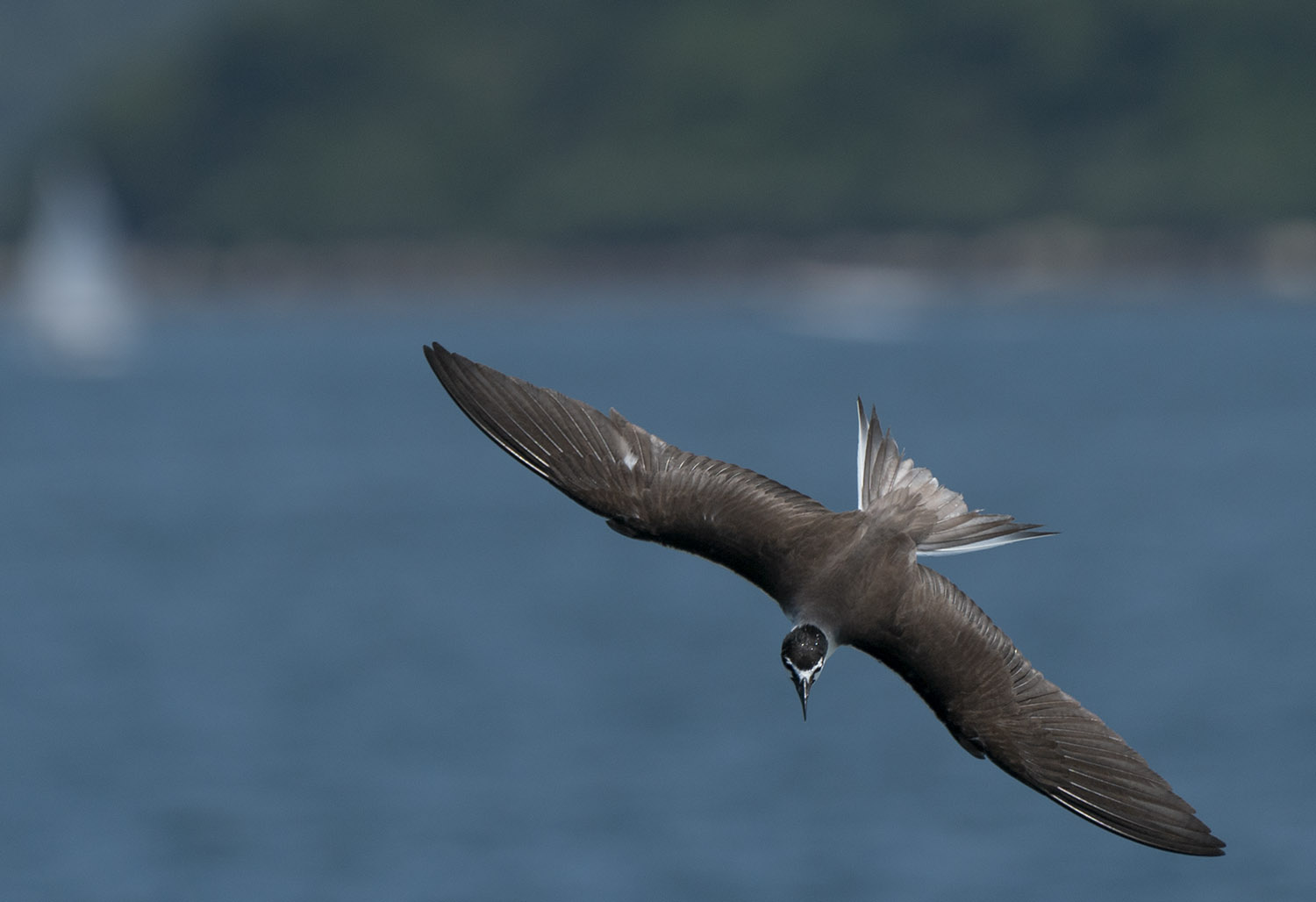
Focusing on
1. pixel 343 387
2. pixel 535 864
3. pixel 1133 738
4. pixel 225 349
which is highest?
pixel 225 349

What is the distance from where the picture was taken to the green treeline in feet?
538

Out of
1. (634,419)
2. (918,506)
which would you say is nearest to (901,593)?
(918,506)

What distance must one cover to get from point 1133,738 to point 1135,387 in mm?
76595

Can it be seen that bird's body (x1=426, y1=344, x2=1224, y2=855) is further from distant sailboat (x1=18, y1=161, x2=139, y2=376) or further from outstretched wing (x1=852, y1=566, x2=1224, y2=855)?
distant sailboat (x1=18, y1=161, x2=139, y2=376)

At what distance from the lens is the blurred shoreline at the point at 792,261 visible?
16400cm

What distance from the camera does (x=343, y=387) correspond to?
122 metres

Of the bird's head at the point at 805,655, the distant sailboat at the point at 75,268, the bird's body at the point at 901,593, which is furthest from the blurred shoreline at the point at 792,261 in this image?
the bird's head at the point at 805,655

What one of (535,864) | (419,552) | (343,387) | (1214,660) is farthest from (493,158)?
(535,864)

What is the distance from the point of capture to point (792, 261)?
172 metres

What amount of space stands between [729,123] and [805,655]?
553ft

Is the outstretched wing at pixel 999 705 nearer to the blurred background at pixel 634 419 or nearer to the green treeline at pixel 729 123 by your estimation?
the blurred background at pixel 634 419

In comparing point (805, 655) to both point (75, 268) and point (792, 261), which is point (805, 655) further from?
point (792, 261)

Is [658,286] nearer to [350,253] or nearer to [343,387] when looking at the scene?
[350,253]

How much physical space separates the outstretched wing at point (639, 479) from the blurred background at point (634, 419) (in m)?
14.2
